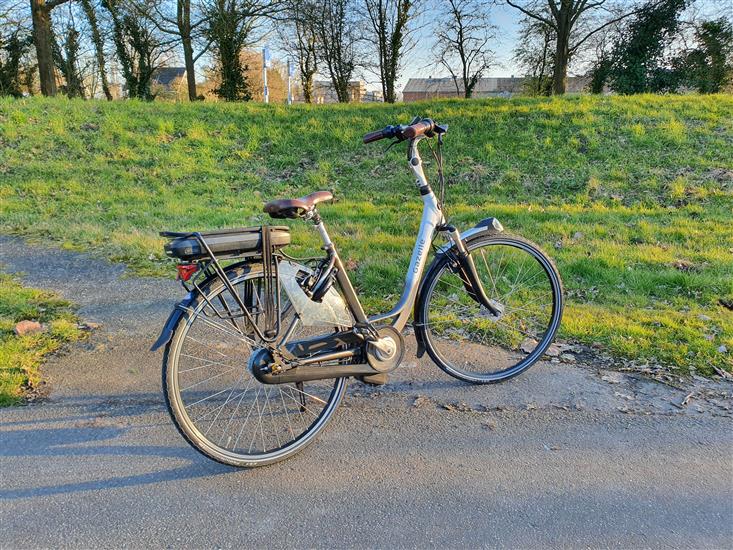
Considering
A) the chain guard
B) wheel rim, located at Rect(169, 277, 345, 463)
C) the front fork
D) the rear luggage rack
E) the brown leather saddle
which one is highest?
the brown leather saddle

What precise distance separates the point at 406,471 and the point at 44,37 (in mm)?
18221

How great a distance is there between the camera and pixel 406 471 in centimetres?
237

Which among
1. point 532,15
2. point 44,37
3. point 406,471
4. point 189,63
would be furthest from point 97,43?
point 406,471

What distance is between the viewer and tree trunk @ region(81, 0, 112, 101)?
18438 mm

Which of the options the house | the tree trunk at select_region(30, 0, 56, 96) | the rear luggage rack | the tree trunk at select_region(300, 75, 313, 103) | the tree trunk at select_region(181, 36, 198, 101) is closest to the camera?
the rear luggage rack

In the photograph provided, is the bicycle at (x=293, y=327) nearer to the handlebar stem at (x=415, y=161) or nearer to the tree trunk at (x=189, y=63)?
the handlebar stem at (x=415, y=161)

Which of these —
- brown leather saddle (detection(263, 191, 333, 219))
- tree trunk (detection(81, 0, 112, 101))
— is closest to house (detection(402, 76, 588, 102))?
tree trunk (detection(81, 0, 112, 101))

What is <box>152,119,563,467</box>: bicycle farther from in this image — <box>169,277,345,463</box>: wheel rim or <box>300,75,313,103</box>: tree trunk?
<box>300,75,313,103</box>: tree trunk

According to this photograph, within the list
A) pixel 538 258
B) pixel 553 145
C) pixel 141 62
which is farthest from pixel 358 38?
pixel 538 258

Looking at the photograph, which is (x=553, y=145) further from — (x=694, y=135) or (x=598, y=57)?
(x=598, y=57)

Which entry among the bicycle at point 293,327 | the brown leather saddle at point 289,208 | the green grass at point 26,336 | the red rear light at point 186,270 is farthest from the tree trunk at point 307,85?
the red rear light at point 186,270

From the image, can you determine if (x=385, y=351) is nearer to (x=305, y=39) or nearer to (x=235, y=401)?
(x=235, y=401)

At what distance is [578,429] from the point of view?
270 centimetres

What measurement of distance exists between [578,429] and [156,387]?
259 cm
